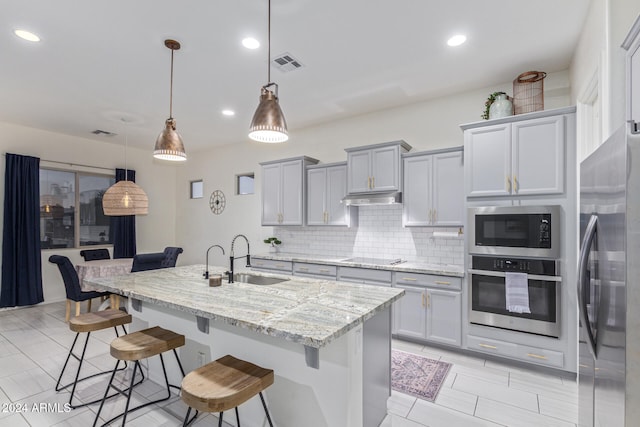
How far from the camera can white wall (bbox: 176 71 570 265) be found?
3.94 m

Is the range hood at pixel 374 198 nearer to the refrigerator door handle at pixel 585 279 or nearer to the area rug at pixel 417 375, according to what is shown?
the area rug at pixel 417 375

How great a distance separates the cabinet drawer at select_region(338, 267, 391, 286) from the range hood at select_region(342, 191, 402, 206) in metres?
0.85

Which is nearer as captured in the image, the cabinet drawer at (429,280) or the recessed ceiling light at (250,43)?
the recessed ceiling light at (250,43)

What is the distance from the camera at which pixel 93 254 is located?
5.57 metres

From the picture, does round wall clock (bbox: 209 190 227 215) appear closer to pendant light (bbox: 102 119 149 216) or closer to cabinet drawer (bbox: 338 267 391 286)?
pendant light (bbox: 102 119 149 216)

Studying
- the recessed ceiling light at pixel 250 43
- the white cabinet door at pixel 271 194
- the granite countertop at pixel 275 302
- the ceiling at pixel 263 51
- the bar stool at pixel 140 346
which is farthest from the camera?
the white cabinet door at pixel 271 194

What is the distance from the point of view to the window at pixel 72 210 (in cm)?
562

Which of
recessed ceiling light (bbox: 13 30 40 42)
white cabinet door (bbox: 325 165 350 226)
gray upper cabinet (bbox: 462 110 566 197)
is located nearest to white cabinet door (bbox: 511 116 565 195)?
gray upper cabinet (bbox: 462 110 566 197)

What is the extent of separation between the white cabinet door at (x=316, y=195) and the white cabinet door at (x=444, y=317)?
1.92 m

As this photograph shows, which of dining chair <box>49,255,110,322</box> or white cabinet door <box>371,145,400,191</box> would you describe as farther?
dining chair <box>49,255,110,322</box>

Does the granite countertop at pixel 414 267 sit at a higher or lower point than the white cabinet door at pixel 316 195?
lower

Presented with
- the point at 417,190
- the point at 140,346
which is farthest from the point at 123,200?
the point at 417,190

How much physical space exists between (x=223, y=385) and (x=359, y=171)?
10.4ft

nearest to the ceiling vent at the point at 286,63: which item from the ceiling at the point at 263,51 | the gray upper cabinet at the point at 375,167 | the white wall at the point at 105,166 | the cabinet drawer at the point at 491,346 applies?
the ceiling at the point at 263,51
